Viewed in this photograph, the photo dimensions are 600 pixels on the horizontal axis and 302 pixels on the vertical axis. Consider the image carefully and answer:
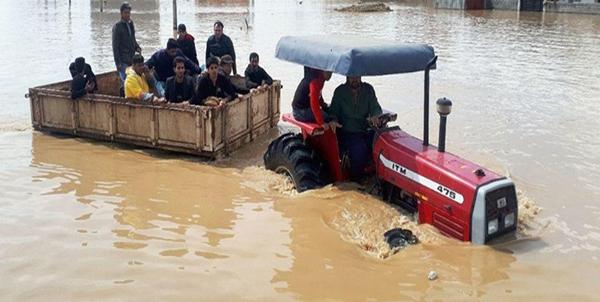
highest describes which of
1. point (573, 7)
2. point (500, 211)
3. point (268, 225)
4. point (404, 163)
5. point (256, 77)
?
point (573, 7)

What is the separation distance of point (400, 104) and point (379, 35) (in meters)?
18.2

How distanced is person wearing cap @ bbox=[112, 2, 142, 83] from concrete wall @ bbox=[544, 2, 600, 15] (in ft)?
132

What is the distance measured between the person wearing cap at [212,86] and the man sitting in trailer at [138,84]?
59 centimetres

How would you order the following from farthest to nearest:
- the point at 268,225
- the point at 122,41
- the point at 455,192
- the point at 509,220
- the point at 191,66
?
the point at 191,66
the point at 122,41
the point at 268,225
the point at 509,220
the point at 455,192

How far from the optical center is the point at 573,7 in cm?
4578

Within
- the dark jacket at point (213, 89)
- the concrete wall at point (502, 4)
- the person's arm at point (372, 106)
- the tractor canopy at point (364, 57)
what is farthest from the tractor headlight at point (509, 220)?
the concrete wall at point (502, 4)

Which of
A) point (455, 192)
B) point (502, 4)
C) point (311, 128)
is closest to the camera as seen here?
point (455, 192)

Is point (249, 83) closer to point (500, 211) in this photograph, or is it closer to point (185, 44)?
point (185, 44)

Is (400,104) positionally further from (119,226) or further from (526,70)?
(119,226)

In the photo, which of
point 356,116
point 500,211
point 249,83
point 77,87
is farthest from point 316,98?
point 77,87

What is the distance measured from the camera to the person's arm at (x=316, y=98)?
24.7ft

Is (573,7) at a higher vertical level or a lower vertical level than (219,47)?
higher

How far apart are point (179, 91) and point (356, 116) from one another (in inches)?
130

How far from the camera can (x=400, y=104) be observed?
47.9 feet
